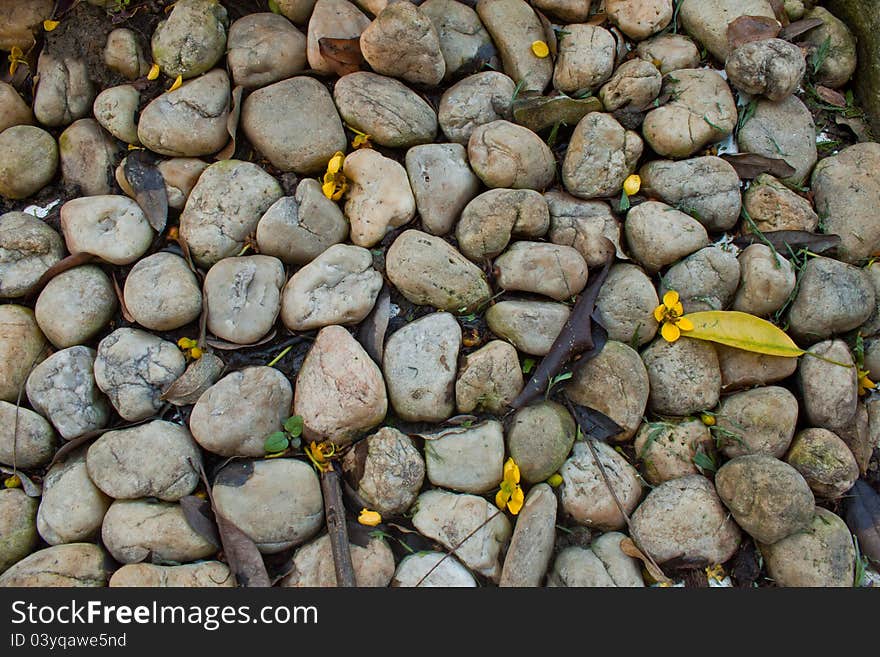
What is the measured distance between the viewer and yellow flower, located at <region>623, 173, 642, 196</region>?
9.61 feet

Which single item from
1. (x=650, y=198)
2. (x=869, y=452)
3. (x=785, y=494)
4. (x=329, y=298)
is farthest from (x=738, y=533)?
(x=329, y=298)

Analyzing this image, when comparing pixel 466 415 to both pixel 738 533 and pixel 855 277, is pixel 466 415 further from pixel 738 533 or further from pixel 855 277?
pixel 855 277

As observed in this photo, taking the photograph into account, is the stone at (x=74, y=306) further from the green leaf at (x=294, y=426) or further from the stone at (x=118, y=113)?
the green leaf at (x=294, y=426)

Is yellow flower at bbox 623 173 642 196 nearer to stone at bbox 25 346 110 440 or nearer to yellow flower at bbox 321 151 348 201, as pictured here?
yellow flower at bbox 321 151 348 201

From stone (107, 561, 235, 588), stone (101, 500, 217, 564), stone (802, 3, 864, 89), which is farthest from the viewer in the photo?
stone (802, 3, 864, 89)

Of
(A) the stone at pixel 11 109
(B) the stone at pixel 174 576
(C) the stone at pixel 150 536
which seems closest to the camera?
(B) the stone at pixel 174 576

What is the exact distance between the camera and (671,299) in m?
2.72

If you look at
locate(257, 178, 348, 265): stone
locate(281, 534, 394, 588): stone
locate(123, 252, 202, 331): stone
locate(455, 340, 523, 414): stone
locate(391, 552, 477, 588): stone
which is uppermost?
locate(257, 178, 348, 265): stone

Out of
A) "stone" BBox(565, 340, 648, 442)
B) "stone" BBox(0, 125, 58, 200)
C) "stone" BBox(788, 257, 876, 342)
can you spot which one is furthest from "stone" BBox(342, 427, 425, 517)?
"stone" BBox(0, 125, 58, 200)

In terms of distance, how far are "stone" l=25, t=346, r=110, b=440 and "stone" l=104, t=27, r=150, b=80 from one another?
1.28 meters

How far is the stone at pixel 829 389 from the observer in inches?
106

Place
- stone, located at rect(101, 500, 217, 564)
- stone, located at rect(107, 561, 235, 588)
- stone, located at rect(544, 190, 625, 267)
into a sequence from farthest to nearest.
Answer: stone, located at rect(544, 190, 625, 267) < stone, located at rect(101, 500, 217, 564) < stone, located at rect(107, 561, 235, 588)

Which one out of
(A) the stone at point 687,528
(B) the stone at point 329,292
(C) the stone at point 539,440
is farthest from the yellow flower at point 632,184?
(A) the stone at point 687,528

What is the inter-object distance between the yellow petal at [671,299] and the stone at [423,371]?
0.80 metres
